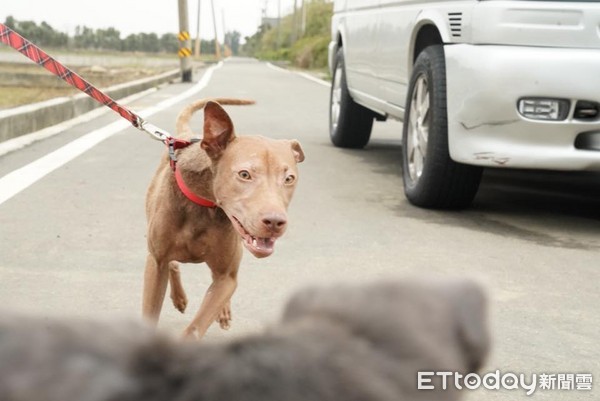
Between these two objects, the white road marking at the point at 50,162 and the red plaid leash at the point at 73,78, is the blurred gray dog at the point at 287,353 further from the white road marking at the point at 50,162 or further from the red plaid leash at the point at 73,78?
the white road marking at the point at 50,162

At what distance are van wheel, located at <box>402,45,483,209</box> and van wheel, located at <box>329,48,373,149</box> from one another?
3089 mm

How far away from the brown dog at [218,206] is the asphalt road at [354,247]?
1.04 ft

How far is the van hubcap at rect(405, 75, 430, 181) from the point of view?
283 inches

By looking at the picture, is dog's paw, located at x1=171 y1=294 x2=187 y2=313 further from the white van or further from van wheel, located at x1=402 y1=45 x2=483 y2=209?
van wheel, located at x1=402 y1=45 x2=483 y2=209

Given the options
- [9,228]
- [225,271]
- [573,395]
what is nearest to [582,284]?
[573,395]

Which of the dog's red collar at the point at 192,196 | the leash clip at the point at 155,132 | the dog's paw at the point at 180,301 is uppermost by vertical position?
the leash clip at the point at 155,132

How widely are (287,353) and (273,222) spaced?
2782 mm

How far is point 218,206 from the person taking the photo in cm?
371

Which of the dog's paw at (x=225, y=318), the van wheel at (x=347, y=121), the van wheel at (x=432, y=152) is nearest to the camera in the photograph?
the dog's paw at (x=225, y=318)

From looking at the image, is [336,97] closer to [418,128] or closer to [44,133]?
[44,133]

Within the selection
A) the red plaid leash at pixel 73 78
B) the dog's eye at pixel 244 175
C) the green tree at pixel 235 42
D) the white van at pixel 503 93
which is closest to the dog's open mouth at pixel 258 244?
the dog's eye at pixel 244 175

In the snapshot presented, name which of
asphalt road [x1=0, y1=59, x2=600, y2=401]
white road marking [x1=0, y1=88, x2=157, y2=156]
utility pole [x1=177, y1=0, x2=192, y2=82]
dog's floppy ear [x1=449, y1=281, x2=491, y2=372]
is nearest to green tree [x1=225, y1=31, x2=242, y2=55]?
utility pole [x1=177, y1=0, x2=192, y2=82]

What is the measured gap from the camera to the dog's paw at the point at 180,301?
4.51 m

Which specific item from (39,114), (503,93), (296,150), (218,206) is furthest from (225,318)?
(39,114)
